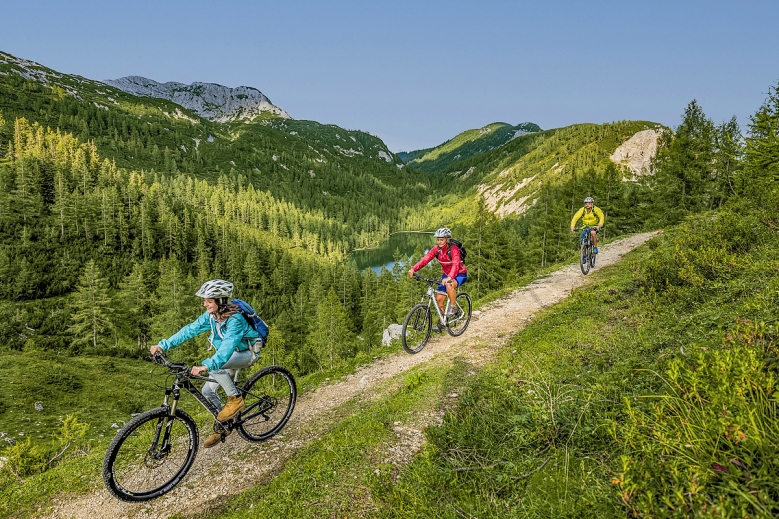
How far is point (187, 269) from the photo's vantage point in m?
103

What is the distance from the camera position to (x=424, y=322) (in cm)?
1166

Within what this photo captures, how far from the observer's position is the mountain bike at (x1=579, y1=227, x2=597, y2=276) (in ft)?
56.4

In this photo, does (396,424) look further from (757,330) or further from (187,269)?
(187,269)

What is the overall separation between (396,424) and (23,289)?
316 ft

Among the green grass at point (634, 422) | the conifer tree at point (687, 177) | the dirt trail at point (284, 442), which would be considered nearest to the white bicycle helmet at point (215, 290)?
the dirt trail at point (284, 442)

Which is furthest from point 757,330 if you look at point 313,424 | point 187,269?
point 187,269

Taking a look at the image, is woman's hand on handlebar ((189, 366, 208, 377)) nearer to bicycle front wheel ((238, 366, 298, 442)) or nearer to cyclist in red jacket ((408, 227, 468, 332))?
bicycle front wheel ((238, 366, 298, 442))

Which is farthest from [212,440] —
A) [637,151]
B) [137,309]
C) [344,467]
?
[637,151]

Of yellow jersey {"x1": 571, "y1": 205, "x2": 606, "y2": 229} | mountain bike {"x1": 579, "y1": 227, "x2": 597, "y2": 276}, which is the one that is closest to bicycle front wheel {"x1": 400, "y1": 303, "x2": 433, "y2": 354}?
yellow jersey {"x1": 571, "y1": 205, "x2": 606, "y2": 229}

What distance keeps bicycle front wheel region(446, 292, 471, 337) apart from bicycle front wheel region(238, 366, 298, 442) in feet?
18.7

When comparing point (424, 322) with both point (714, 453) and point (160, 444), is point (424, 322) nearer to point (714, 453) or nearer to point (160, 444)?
point (160, 444)

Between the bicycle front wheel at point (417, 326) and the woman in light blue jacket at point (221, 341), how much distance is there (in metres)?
5.55

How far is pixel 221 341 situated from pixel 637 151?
205 m

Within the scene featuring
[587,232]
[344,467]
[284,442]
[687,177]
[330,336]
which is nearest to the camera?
[344,467]
